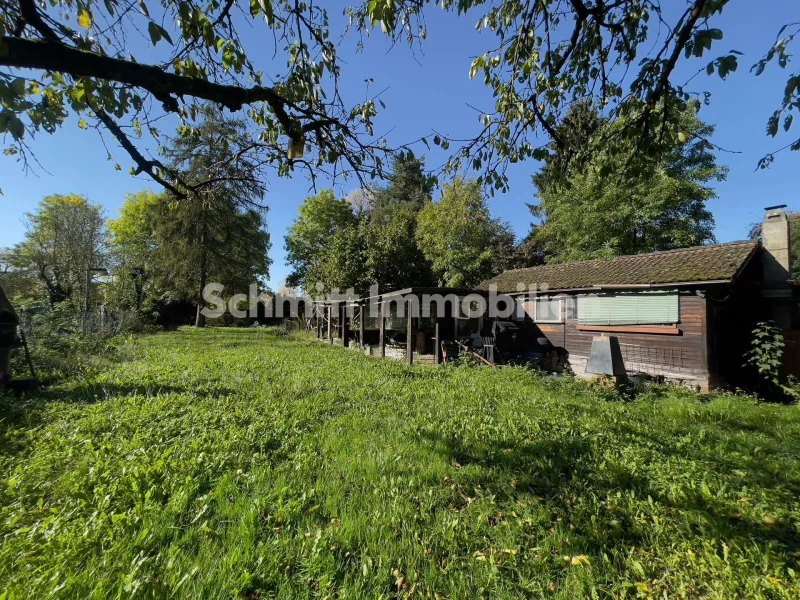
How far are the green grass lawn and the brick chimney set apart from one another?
19.0 ft

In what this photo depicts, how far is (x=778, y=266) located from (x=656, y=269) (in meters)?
2.91

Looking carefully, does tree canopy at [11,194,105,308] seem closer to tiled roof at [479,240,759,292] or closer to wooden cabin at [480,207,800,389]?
tiled roof at [479,240,759,292]

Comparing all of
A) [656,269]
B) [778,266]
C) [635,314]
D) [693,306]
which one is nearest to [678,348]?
[693,306]

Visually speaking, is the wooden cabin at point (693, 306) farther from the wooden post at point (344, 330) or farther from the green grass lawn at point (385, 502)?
the wooden post at point (344, 330)

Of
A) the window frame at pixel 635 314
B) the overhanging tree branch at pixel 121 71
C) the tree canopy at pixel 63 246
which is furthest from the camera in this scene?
the tree canopy at pixel 63 246

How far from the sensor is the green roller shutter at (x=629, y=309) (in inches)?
353

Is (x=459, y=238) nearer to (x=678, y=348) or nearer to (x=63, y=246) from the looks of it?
(x=678, y=348)

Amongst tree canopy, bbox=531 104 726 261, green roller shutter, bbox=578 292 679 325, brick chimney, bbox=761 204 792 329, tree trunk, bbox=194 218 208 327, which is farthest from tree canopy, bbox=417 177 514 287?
tree trunk, bbox=194 218 208 327

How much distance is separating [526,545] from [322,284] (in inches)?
743

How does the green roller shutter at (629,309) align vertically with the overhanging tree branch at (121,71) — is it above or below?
below

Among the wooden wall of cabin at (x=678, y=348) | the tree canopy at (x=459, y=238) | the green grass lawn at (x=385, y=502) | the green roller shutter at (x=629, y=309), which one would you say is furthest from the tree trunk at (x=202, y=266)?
the wooden wall of cabin at (x=678, y=348)

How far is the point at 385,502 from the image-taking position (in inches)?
107

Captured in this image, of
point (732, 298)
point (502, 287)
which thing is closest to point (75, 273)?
point (502, 287)

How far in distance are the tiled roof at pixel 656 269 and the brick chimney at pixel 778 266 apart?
589 mm
